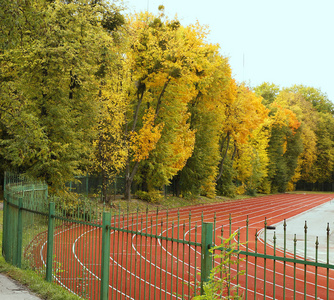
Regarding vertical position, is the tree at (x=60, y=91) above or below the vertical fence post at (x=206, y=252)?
above

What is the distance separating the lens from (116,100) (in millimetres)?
28172

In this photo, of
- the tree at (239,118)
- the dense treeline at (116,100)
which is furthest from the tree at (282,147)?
the tree at (239,118)

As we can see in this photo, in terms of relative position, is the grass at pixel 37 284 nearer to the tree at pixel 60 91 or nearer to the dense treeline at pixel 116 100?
the dense treeline at pixel 116 100

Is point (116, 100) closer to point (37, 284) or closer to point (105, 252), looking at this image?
point (37, 284)

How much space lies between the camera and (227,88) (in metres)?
46.1

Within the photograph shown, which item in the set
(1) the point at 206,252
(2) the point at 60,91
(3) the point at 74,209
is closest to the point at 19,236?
(3) the point at 74,209

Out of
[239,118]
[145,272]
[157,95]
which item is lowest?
[145,272]

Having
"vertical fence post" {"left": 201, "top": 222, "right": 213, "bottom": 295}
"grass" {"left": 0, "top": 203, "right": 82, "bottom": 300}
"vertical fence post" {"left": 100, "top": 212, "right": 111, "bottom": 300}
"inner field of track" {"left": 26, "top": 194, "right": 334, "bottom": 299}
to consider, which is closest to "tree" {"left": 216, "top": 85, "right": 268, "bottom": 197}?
"inner field of track" {"left": 26, "top": 194, "right": 334, "bottom": 299}

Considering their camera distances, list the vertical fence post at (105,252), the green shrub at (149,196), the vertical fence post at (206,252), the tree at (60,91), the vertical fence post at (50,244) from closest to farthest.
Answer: the vertical fence post at (206,252), the vertical fence post at (105,252), the vertical fence post at (50,244), the tree at (60,91), the green shrub at (149,196)

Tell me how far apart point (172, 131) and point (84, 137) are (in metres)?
13.0

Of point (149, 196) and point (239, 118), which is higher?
point (239, 118)

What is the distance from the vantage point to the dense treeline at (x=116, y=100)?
1750 centimetres

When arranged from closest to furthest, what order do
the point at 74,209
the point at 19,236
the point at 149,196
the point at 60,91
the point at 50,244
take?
the point at 74,209
the point at 50,244
the point at 19,236
the point at 60,91
the point at 149,196

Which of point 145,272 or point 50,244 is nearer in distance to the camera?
point 145,272
